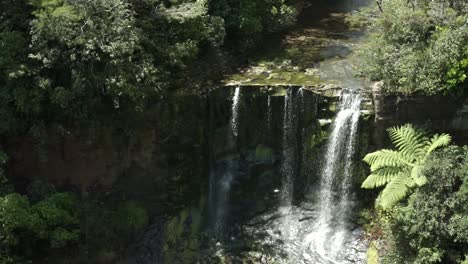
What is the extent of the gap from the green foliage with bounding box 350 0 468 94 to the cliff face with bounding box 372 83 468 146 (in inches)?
8.8

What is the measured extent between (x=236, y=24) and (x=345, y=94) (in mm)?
4051

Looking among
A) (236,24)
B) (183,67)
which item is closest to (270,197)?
(183,67)

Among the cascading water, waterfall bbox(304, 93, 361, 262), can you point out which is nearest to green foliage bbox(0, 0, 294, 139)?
the cascading water

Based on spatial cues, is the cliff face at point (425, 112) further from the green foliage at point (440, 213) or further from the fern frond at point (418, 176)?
the fern frond at point (418, 176)

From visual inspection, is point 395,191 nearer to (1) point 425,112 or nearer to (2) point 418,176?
(2) point 418,176

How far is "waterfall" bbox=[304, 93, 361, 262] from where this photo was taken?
11.8 m

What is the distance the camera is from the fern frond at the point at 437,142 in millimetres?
10297

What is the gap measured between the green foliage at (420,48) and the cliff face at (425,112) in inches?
8.8

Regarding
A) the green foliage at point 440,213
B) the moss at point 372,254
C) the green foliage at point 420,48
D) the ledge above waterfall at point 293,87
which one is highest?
the green foliage at point 420,48

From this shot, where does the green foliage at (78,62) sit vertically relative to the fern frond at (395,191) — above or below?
above

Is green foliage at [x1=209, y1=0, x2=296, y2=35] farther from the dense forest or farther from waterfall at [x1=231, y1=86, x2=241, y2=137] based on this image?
waterfall at [x1=231, y1=86, x2=241, y2=137]

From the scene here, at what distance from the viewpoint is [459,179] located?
382 inches

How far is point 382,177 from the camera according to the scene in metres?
10.8

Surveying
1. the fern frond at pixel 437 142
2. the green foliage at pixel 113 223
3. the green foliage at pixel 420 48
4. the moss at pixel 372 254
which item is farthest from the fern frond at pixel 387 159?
the green foliage at pixel 113 223
